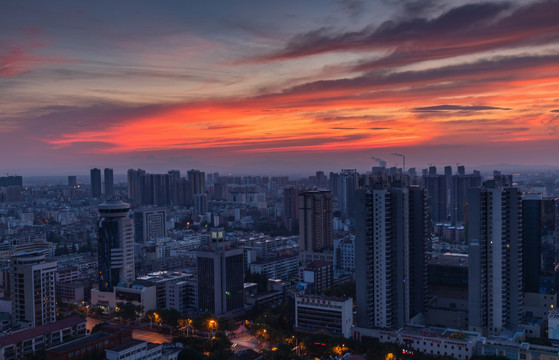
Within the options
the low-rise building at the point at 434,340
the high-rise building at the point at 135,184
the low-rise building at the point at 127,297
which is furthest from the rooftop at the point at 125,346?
the high-rise building at the point at 135,184

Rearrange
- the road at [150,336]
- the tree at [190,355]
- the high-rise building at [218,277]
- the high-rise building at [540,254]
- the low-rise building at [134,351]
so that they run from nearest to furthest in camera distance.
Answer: the low-rise building at [134,351] → the tree at [190,355] → the road at [150,336] → the high-rise building at [540,254] → the high-rise building at [218,277]

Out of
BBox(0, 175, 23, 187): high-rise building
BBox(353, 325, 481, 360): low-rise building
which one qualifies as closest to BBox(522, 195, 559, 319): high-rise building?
BBox(353, 325, 481, 360): low-rise building

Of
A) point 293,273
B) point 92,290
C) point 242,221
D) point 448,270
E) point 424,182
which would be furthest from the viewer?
point 242,221

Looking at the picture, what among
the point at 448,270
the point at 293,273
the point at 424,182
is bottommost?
the point at 293,273

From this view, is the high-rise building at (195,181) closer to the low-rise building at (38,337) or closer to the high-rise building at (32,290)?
the high-rise building at (32,290)

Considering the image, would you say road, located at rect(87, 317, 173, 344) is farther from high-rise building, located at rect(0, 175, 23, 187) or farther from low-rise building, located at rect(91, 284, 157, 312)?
high-rise building, located at rect(0, 175, 23, 187)

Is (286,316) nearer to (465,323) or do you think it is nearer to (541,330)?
(465,323)

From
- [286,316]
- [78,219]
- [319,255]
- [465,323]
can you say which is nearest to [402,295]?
[465,323]
